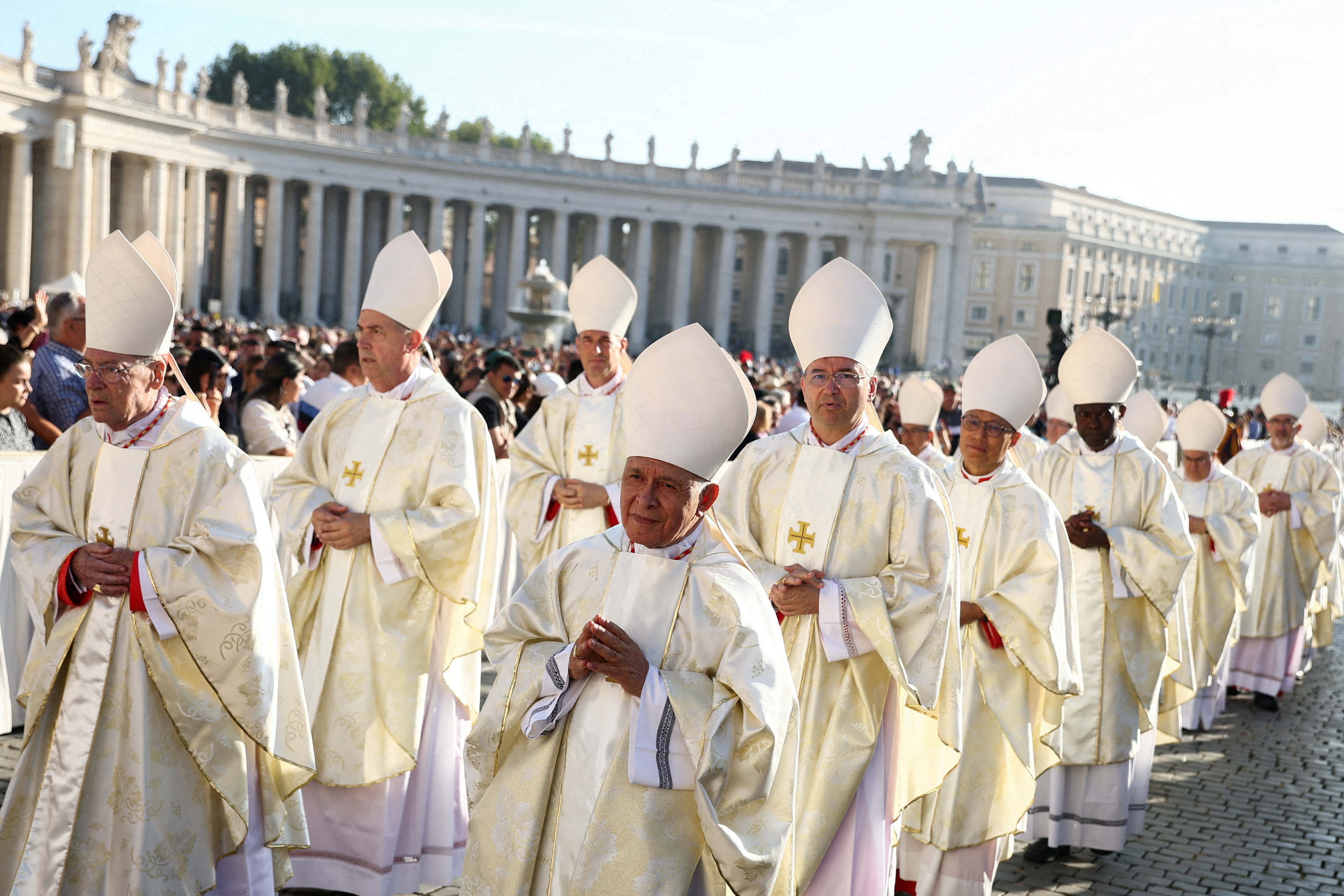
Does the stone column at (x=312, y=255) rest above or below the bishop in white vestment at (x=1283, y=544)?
above

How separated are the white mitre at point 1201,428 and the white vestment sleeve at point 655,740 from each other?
7.73 m

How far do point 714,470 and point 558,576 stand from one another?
23.3 inches

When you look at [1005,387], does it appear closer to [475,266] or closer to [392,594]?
[392,594]

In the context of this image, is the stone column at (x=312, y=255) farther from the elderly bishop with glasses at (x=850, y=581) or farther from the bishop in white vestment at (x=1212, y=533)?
the elderly bishop with glasses at (x=850, y=581)

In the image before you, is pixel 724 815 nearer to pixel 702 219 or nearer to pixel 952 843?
pixel 952 843

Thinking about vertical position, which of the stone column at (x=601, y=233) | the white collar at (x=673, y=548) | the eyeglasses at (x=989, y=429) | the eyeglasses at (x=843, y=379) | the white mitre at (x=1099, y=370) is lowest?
the white collar at (x=673, y=548)

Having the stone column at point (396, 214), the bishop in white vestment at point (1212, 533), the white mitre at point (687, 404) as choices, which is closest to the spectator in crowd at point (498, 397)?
the bishop in white vestment at point (1212, 533)

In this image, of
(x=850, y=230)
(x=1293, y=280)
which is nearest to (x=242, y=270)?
(x=850, y=230)

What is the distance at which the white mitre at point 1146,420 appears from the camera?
33.7ft

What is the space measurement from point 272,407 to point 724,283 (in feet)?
209

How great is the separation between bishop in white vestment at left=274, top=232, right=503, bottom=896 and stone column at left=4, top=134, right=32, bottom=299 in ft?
159

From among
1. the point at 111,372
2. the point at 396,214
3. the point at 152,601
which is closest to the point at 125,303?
the point at 111,372

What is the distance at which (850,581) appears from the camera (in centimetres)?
502

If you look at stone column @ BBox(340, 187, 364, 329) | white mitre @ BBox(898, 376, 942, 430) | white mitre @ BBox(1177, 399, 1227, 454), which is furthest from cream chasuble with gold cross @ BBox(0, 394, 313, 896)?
stone column @ BBox(340, 187, 364, 329)
